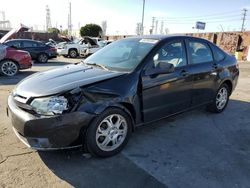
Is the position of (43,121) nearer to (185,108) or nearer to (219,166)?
(219,166)

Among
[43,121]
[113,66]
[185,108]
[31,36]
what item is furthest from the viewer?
[31,36]

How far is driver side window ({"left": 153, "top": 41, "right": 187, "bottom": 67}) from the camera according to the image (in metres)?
4.06

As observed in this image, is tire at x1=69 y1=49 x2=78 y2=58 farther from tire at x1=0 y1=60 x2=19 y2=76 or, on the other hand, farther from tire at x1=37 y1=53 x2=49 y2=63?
tire at x1=0 y1=60 x2=19 y2=76

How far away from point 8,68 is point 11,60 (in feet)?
1.06

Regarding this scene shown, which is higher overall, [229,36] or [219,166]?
[229,36]

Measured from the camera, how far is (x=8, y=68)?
991cm

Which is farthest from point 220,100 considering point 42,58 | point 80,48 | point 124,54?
point 80,48

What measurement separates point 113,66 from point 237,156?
2.18 metres

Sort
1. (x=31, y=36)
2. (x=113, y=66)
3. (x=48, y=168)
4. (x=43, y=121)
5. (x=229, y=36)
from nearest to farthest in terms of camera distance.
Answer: (x=43, y=121)
(x=48, y=168)
(x=113, y=66)
(x=229, y=36)
(x=31, y=36)

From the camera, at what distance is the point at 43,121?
9.82ft

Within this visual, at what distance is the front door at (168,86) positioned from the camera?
3.85 metres

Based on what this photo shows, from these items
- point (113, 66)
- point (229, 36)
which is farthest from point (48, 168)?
point (229, 36)

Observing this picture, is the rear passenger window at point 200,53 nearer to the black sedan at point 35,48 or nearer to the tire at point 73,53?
the black sedan at point 35,48

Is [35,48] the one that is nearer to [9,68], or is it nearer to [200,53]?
[9,68]
